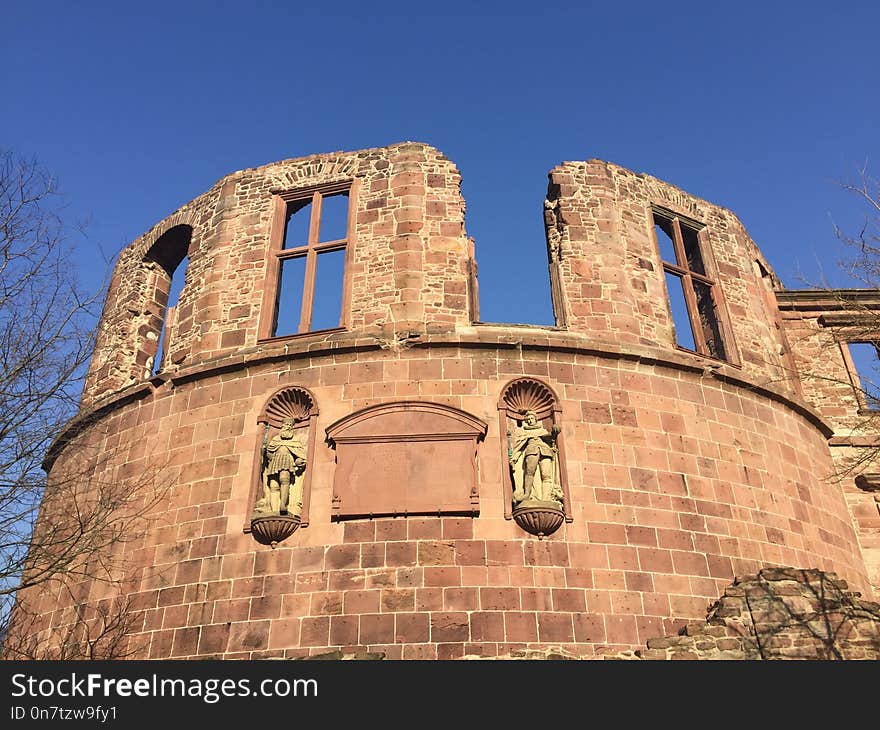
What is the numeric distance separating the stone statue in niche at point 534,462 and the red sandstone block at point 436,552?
1.03 meters

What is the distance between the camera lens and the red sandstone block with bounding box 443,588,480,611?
9.27 m

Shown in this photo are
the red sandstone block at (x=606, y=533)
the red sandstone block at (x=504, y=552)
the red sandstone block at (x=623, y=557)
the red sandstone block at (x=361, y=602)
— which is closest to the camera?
the red sandstone block at (x=361, y=602)

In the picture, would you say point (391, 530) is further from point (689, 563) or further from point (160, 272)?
point (160, 272)

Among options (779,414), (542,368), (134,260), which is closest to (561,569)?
(542,368)

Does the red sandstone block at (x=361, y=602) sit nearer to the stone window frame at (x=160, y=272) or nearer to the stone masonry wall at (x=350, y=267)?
the stone masonry wall at (x=350, y=267)

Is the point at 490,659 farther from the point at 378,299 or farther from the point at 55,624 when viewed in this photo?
the point at 55,624

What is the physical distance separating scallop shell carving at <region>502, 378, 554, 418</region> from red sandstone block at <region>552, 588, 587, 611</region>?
2.45m

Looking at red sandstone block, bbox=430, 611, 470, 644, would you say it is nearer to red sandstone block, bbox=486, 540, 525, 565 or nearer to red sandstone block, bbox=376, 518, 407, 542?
red sandstone block, bbox=486, 540, 525, 565

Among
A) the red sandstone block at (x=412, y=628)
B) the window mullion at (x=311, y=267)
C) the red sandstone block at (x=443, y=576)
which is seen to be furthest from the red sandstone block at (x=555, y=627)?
the window mullion at (x=311, y=267)

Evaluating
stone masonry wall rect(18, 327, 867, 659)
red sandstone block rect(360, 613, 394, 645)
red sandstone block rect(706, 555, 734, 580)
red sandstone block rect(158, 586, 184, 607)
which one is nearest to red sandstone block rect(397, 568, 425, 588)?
stone masonry wall rect(18, 327, 867, 659)

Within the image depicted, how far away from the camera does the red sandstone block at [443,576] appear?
9414mm

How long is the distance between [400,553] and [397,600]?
55 centimetres

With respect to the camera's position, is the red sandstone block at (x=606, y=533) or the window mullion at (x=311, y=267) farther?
the window mullion at (x=311, y=267)
